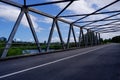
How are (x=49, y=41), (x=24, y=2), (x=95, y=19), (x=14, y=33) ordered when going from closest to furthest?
(x=14, y=33) < (x=24, y=2) < (x=49, y=41) < (x=95, y=19)

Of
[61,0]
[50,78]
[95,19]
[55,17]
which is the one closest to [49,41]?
[55,17]

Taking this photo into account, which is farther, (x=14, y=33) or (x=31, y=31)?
(x=31, y=31)

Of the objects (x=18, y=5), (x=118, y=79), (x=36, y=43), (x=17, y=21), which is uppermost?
(x=18, y=5)

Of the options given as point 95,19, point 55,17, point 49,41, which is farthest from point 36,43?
point 95,19

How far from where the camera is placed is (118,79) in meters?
5.77

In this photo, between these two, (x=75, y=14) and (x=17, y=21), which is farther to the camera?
(x=75, y=14)

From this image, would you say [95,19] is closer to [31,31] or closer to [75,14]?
[75,14]

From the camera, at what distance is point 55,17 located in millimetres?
21781

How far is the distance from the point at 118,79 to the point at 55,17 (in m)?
16.5

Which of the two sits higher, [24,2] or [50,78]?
[24,2]

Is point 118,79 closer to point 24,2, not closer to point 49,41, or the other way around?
point 24,2

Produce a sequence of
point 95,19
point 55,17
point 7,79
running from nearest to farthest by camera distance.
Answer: point 7,79
point 55,17
point 95,19

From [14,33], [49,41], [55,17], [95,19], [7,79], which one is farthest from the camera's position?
[95,19]

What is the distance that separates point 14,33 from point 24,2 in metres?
2.76
